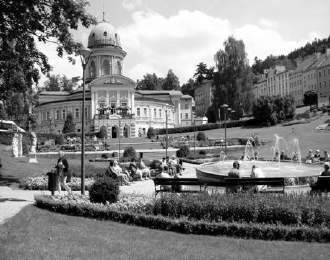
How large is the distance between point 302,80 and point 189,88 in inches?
1960

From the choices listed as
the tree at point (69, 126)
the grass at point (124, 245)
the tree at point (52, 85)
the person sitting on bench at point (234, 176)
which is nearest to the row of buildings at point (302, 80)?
the tree at point (69, 126)

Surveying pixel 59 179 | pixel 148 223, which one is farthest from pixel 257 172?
pixel 59 179

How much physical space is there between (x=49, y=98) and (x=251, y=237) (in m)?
92.1

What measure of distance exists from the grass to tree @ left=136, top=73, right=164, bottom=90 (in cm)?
11607

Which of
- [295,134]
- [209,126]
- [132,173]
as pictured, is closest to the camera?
[132,173]

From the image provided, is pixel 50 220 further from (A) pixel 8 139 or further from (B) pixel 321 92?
(B) pixel 321 92

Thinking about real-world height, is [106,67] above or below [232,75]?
above

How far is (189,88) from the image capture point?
155 meters

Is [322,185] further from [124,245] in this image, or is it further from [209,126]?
[209,126]

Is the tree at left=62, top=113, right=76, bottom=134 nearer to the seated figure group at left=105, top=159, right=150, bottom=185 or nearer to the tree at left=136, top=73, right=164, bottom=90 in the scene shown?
the tree at left=136, top=73, right=164, bottom=90

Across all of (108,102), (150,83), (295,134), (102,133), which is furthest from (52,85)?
(295,134)

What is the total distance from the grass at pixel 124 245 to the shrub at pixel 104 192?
2251 millimetres

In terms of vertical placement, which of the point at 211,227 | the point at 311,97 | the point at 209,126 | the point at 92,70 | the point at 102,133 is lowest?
the point at 211,227

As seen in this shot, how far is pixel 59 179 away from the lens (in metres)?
17.4
